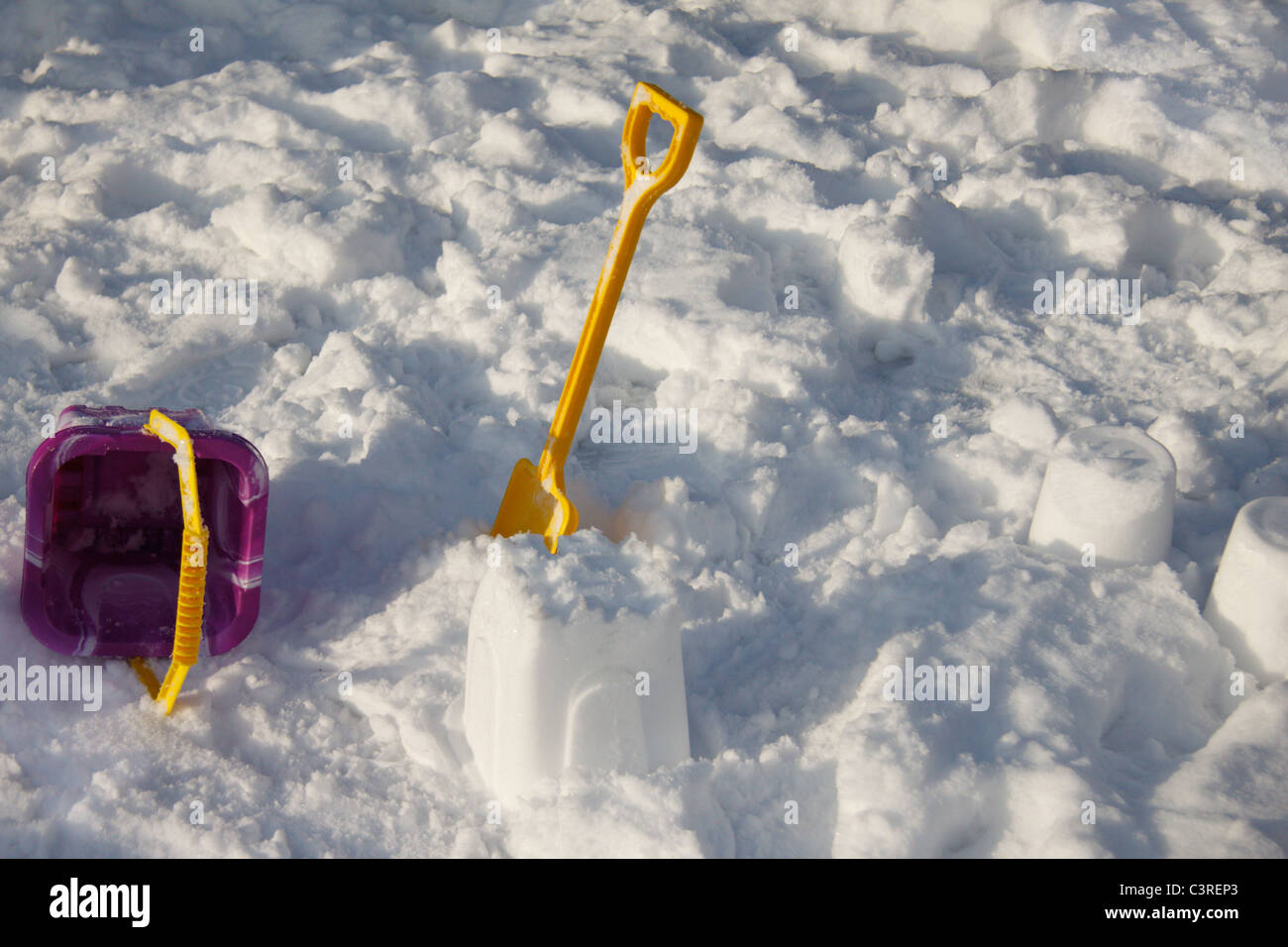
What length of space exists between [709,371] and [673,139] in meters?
0.70

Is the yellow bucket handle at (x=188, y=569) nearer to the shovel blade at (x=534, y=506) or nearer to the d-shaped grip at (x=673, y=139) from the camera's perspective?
the shovel blade at (x=534, y=506)

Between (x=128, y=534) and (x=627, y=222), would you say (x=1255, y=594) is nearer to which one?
(x=627, y=222)

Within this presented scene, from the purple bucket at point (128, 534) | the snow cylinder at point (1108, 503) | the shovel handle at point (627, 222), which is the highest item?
the shovel handle at point (627, 222)

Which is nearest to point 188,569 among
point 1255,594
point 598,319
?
point 598,319

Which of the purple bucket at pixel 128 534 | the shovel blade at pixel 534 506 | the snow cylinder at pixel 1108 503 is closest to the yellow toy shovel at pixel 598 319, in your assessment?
the shovel blade at pixel 534 506

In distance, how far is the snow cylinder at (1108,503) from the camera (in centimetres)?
212

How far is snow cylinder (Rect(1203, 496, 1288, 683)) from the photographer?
1948 mm

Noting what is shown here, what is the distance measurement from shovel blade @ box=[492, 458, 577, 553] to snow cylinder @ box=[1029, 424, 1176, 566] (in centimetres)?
87

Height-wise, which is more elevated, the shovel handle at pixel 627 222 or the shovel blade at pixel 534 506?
the shovel handle at pixel 627 222

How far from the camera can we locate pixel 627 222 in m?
2.11

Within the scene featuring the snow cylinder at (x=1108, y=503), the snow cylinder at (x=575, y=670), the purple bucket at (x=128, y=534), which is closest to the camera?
the snow cylinder at (x=575, y=670)

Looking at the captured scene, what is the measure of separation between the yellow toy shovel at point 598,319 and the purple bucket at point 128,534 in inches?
18.9

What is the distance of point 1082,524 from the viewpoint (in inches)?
84.4

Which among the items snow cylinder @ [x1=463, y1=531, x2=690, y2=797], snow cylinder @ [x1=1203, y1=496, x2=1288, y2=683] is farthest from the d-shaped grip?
snow cylinder @ [x1=1203, y1=496, x2=1288, y2=683]
